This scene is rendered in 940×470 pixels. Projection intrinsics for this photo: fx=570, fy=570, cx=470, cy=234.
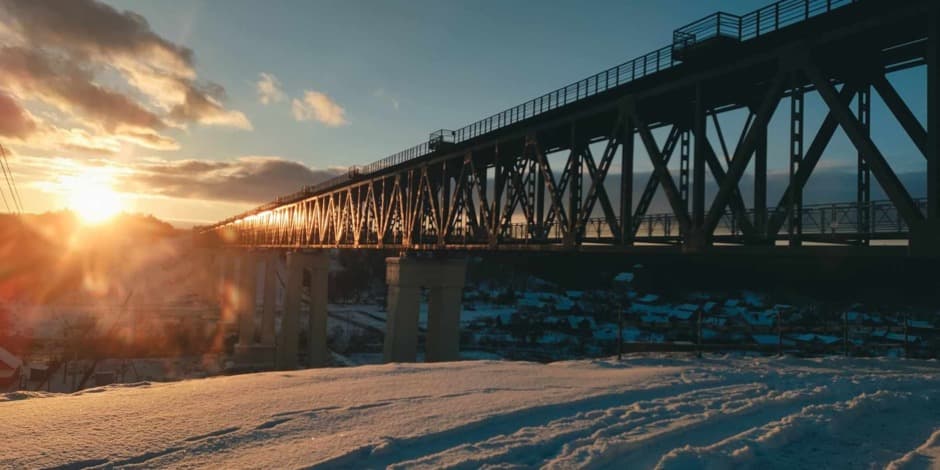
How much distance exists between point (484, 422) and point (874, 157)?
34.0 feet

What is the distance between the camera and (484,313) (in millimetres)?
98562

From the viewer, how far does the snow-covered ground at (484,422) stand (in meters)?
7.33

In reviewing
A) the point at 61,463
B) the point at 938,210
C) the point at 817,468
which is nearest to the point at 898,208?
the point at 938,210

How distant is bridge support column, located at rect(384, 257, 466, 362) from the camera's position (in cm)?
3066

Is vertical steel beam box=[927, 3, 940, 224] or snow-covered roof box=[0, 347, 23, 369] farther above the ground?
vertical steel beam box=[927, 3, 940, 224]

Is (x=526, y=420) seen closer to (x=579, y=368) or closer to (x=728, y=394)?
(x=728, y=394)

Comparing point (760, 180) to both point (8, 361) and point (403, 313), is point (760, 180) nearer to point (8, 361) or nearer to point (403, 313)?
point (403, 313)

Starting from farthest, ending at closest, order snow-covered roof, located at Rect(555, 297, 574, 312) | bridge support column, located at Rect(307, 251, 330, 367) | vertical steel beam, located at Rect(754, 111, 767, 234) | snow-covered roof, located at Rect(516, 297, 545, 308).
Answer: snow-covered roof, located at Rect(516, 297, 545, 308) < snow-covered roof, located at Rect(555, 297, 574, 312) < bridge support column, located at Rect(307, 251, 330, 367) < vertical steel beam, located at Rect(754, 111, 767, 234)

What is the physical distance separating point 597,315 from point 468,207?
229 ft

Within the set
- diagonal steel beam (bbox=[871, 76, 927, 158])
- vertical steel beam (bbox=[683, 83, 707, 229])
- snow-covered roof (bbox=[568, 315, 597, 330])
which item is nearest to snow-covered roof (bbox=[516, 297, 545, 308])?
snow-covered roof (bbox=[568, 315, 597, 330])

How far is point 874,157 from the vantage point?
12.4m

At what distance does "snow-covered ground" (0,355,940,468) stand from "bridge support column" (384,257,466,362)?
1730 cm

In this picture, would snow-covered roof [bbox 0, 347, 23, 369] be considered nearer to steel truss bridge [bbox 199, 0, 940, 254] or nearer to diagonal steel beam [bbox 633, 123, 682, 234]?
steel truss bridge [bbox 199, 0, 940, 254]

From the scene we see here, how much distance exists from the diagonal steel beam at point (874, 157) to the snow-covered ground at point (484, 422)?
3.79m
